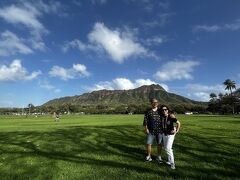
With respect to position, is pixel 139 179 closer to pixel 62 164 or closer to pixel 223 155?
pixel 62 164

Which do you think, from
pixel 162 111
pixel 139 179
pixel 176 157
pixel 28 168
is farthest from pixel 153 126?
pixel 28 168

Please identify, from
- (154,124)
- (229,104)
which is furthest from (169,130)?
(229,104)

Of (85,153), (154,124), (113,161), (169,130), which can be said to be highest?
(154,124)

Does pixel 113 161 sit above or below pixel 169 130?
below

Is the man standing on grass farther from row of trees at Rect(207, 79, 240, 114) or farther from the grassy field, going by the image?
row of trees at Rect(207, 79, 240, 114)

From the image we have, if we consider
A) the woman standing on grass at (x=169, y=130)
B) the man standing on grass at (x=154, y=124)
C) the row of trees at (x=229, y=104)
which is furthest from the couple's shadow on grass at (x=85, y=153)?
the row of trees at (x=229, y=104)

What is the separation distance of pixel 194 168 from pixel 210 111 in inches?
7459

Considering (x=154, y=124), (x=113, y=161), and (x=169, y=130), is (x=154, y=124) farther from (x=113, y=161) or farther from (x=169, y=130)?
(x=113, y=161)

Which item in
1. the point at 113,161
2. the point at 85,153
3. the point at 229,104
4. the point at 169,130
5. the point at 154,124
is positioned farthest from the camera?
the point at 229,104

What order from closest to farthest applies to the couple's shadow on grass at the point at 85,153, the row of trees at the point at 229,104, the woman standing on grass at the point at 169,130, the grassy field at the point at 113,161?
the grassy field at the point at 113,161, the woman standing on grass at the point at 169,130, the couple's shadow on grass at the point at 85,153, the row of trees at the point at 229,104

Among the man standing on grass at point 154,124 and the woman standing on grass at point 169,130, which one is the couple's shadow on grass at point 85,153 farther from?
the man standing on grass at point 154,124

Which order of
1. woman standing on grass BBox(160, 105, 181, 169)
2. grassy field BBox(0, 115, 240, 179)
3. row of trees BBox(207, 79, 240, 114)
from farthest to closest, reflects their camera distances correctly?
row of trees BBox(207, 79, 240, 114), woman standing on grass BBox(160, 105, 181, 169), grassy field BBox(0, 115, 240, 179)

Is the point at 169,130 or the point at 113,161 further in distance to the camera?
the point at 113,161

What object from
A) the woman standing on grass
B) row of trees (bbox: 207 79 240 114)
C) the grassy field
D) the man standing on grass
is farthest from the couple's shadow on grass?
row of trees (bbox: 207 79 240 114)
